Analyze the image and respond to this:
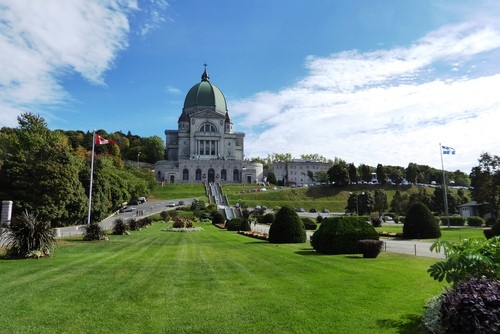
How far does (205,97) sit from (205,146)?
60.5 feet

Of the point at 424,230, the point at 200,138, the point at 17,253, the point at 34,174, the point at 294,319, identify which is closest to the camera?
the point at 294,319

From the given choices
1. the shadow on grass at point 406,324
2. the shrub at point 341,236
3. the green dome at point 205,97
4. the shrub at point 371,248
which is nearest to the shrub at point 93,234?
the shrub at point 341,236

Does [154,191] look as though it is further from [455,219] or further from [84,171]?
[455,219]

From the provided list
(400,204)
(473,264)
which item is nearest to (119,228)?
(473,264)

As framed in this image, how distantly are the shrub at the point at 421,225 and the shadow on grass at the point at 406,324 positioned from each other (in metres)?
26.7

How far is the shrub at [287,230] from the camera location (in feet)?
90.1

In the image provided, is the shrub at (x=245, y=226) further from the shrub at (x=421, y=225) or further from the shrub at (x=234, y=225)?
the shrub at (x=421, y=225)

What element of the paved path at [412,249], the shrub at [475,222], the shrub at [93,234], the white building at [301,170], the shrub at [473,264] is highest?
the white building at [301,170]

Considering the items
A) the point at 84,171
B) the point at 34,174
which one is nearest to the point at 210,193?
the point at 84,171

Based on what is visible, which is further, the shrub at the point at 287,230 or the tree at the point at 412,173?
the tree at the point at 412,173

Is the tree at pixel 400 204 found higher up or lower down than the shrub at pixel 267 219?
higher up

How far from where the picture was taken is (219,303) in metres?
9.57

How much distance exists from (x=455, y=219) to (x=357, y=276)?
51057mm

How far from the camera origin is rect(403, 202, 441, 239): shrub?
109 ft
